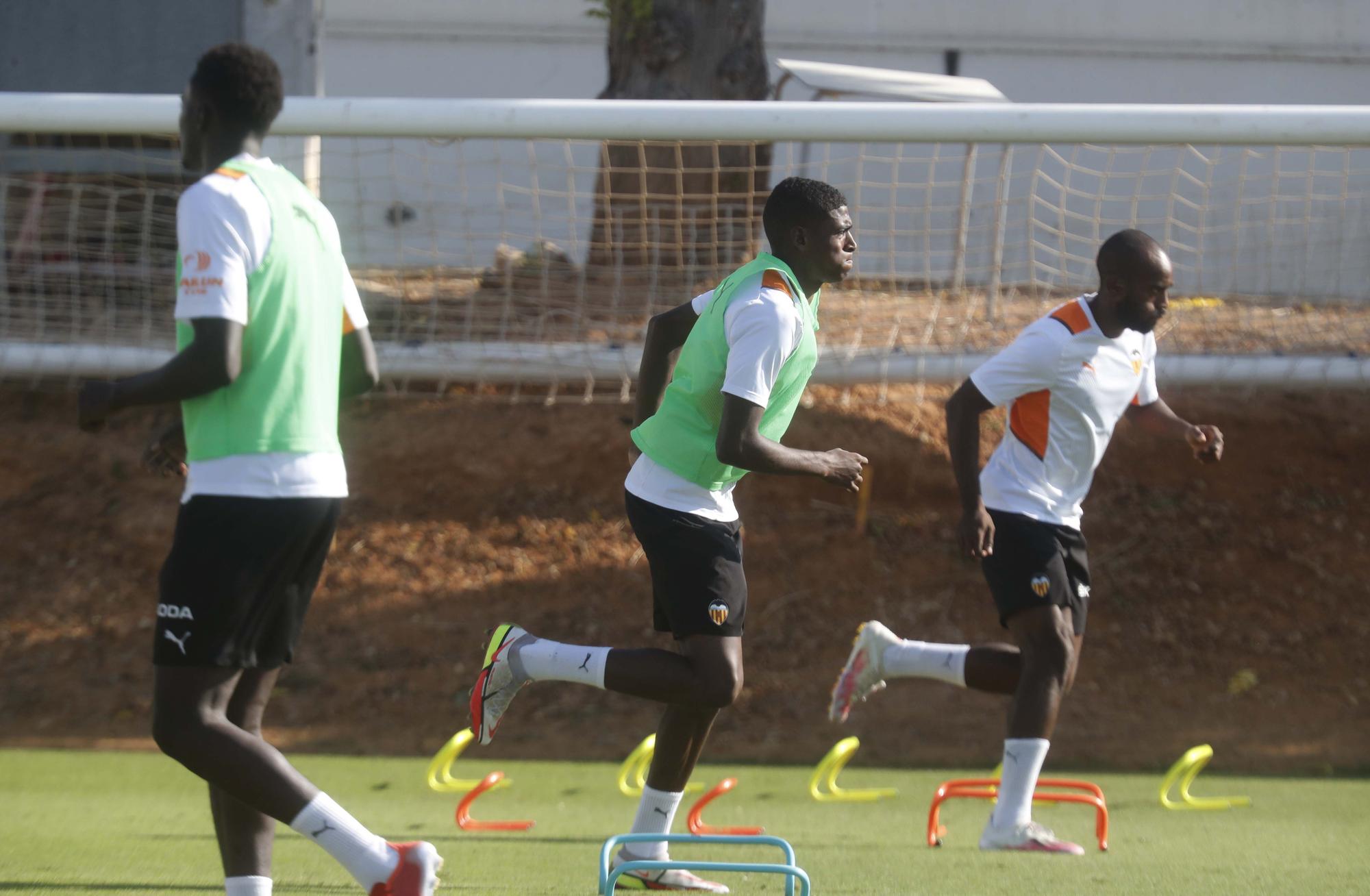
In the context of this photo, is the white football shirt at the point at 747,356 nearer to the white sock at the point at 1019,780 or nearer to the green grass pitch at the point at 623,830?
the green grass pitch at the point at 623,830

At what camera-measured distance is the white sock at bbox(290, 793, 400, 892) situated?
309cm

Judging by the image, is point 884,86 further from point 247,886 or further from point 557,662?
point 247,886

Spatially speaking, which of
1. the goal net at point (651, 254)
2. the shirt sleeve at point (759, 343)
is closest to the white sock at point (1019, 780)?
the shirt sleeve at point (759, 343)

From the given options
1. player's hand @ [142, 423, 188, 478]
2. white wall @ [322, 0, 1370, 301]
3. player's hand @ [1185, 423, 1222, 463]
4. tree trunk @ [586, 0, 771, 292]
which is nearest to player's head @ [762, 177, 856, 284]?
player's hand @ [142, 423, 188, 478]

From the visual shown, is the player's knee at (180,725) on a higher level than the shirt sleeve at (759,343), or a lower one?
lower

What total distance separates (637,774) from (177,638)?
349 cm

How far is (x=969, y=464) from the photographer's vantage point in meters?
4.95

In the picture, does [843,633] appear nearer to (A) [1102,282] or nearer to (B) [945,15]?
(A) [1102,282]

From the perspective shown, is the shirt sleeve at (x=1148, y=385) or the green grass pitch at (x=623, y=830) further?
the shirt sleeve at (x=1148, y=385)

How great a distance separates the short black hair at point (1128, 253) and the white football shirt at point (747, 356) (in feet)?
5.31

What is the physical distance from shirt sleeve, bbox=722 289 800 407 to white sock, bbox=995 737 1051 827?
6.09ft

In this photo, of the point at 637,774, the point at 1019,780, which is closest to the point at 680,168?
the point at 637,774

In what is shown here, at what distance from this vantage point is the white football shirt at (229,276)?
3.05 meters

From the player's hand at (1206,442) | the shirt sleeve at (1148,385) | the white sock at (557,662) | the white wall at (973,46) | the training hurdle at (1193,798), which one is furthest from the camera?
the white wall at (973,46)
